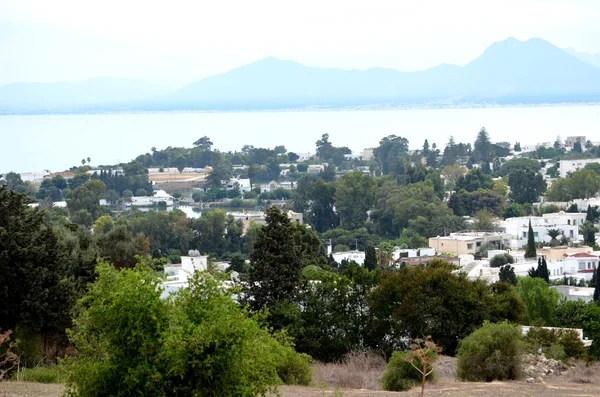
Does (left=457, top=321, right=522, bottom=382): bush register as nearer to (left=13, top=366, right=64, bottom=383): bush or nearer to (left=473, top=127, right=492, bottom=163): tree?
(left=13, top=366, right=64, bottom=383): bush

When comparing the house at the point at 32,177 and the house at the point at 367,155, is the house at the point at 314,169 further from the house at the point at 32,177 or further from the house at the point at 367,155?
the house at the point at 32,177

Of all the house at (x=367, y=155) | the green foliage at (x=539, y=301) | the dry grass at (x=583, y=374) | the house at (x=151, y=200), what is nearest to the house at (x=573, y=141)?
the house at (x=367, y=155)

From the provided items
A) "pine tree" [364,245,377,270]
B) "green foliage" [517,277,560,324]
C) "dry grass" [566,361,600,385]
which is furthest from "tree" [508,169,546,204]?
"dry grass" [566,361,600,385]

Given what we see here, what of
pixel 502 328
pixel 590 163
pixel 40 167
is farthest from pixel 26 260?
pixel 40 167

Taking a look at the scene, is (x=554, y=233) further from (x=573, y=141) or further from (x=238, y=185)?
(x=573, y=141)

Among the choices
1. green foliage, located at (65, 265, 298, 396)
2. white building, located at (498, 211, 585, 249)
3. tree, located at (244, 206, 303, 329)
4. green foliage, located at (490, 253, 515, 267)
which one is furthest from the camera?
white building, located at (498, 211, 585, 249)

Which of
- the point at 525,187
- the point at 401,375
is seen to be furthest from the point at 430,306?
the point at 525,187

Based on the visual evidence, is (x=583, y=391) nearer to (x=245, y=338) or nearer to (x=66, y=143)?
(x=245, y=338)
